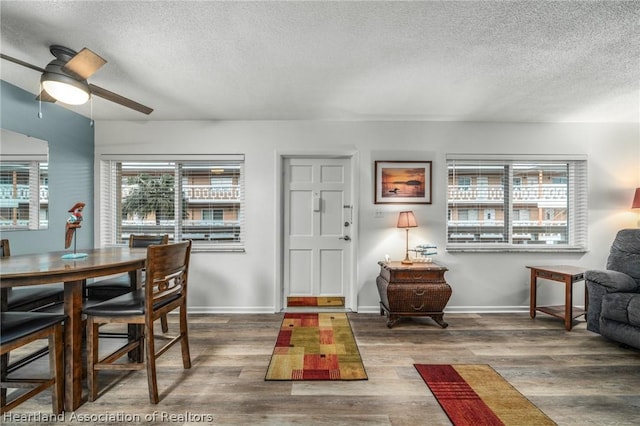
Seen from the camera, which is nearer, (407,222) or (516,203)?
(407,222)

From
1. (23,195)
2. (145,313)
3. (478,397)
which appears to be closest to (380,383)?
(478,397)

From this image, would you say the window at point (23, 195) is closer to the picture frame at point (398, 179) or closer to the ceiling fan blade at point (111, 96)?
the ceiling fan blade at point (111, 96)

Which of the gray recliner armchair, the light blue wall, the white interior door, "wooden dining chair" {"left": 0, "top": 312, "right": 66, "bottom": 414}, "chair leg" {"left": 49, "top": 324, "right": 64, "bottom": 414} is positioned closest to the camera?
"wooden dining chair" {"left": 0, "top": 312, "right": 66, "bottom": 414}

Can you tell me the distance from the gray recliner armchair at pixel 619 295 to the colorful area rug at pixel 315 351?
2280mm

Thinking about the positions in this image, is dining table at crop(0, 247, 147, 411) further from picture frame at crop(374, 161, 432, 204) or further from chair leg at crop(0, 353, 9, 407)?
picture frame at crop(374, 161, 432, 204)

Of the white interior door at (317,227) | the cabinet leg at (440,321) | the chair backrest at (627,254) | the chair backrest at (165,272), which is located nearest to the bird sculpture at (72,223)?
the chair backrest at (165,272)

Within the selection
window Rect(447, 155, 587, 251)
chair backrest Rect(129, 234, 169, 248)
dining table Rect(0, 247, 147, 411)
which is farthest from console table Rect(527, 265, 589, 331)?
chair backrest Rect(129, 234, 169, 248)

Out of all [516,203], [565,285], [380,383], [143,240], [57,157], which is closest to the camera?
[380,383]

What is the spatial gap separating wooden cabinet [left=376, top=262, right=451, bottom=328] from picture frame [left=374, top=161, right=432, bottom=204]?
0.91m

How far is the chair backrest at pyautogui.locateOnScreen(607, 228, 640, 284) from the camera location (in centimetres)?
281

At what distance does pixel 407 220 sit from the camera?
3.22 metres

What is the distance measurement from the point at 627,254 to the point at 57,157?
595 cm

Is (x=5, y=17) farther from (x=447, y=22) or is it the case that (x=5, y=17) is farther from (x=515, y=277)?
(x=515, y=277)

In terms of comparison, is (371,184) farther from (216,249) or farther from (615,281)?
(615,281)
